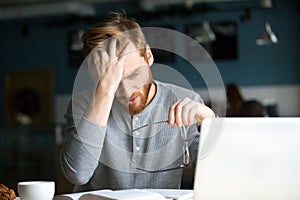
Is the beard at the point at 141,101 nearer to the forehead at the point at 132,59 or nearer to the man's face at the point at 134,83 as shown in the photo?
the man's face at the point at 134,83

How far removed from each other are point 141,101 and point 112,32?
0.27m

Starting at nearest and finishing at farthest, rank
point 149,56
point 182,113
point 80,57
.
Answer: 1. point 182,113
2. point 149,56
3. point 80,57

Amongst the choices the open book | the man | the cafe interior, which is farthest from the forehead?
the cafe interior

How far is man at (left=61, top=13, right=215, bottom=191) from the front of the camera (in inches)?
66.7

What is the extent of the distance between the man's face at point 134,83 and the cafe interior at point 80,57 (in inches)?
176

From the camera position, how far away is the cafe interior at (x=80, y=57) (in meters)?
7.07

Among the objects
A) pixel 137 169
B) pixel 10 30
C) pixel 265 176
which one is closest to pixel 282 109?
pixel 10 30

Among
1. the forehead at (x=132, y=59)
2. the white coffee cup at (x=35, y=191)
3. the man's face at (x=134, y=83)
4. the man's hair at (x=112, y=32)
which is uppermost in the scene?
the man's hair at (x=112, y=32)

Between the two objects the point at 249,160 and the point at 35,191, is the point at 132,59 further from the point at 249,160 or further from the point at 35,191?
the point at 249,160

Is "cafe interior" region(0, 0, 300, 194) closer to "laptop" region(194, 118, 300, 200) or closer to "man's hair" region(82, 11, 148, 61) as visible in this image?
"man's hair" region(82, 11, 148, 61)

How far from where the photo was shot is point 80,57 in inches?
255

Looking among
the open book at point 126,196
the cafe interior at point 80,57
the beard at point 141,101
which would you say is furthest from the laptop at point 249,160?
the cafe interior at point 80,57

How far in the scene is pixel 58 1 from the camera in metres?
8.34

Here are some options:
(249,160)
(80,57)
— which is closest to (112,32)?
(249,160)
